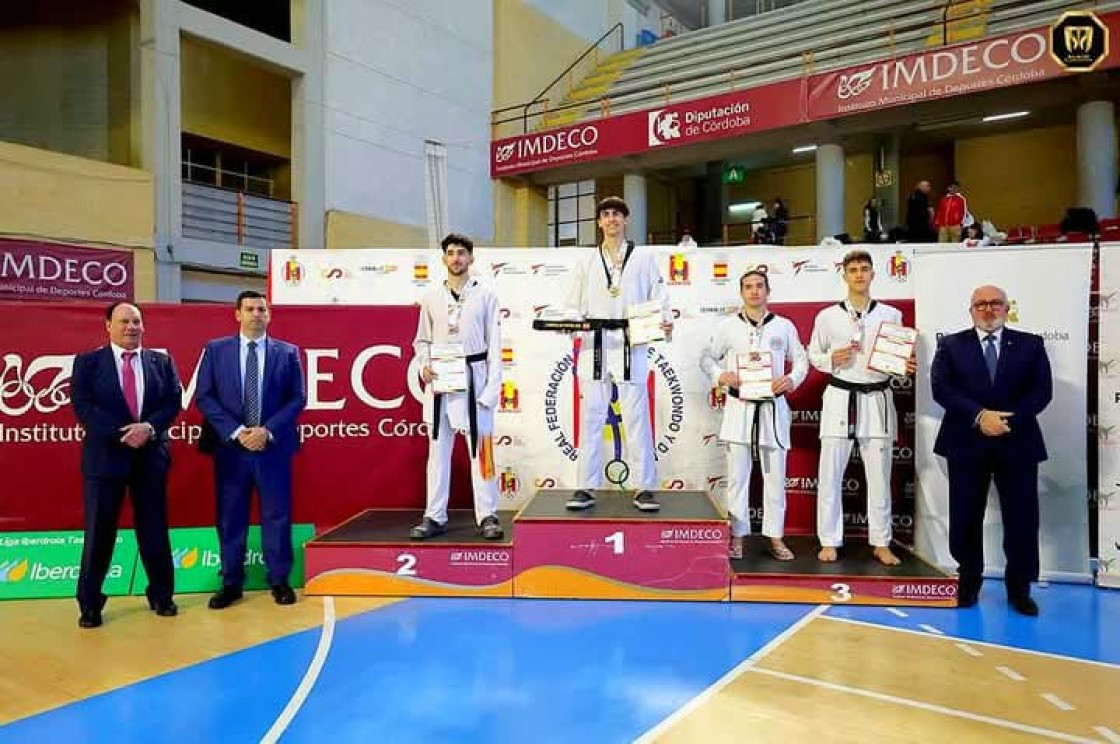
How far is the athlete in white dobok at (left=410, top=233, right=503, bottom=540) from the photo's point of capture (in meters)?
4.35

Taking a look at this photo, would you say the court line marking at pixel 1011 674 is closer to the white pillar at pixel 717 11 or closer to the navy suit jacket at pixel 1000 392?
the navy suit jacket at pixel 1000 392

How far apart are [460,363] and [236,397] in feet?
4.09

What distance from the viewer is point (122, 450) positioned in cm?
383

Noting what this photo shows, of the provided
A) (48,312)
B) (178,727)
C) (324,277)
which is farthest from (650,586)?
(48,312)

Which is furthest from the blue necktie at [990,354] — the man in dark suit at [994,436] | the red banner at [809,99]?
the red banner at [809,99]

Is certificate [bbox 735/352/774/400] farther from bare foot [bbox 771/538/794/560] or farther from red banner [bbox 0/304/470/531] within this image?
red banner [bbox 0/304/470/531]

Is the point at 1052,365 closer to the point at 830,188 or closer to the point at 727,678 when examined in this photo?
the point at 727,678

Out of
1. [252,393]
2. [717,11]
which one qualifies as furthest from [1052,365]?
[717,11]

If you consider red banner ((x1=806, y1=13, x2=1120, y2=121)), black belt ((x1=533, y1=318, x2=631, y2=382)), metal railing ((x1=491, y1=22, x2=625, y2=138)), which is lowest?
black belt ((x1=533, y1=318, x2=631, y2=382))

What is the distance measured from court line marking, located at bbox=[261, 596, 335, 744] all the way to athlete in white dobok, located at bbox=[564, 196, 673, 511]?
1.45 meters

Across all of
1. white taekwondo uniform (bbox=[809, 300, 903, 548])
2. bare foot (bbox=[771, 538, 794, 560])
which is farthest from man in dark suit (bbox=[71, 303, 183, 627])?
white taekwondo uniform (bbox=[809, 300, 903, 548])

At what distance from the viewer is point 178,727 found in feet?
8.77

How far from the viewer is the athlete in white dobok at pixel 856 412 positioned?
4312mm

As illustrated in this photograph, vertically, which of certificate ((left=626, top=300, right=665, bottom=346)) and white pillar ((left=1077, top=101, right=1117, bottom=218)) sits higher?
white pillar ((left=1077, top=101, right=1117, bottom=218))
